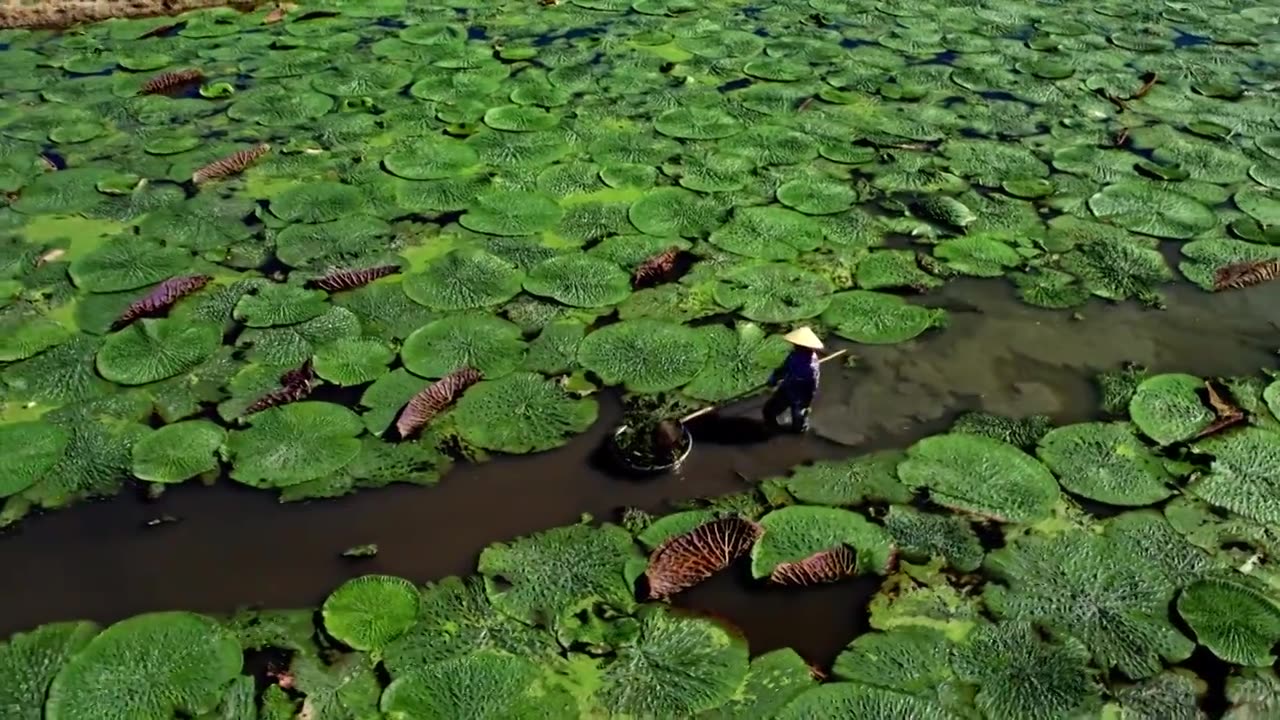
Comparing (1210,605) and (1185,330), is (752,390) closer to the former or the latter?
(1210,605)

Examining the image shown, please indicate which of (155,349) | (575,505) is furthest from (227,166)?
(575,505)

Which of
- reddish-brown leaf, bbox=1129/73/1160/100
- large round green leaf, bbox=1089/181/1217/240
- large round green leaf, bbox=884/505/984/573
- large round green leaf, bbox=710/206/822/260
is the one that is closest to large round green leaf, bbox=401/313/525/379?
large round green leaf, bbox=710/206/822/260

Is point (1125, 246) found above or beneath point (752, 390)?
above

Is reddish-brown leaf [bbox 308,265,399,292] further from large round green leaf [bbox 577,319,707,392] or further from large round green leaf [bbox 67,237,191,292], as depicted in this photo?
large round green leaf [bbox 577,319,707,392]

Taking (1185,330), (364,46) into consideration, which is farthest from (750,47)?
(1185,330)

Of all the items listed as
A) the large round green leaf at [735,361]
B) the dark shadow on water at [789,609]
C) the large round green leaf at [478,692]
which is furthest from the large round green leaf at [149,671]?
the large round green leaf at [735,361]

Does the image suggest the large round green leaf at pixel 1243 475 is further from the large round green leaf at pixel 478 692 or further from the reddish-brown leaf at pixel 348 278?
the reddish-brown leaf at pixel 348 278
